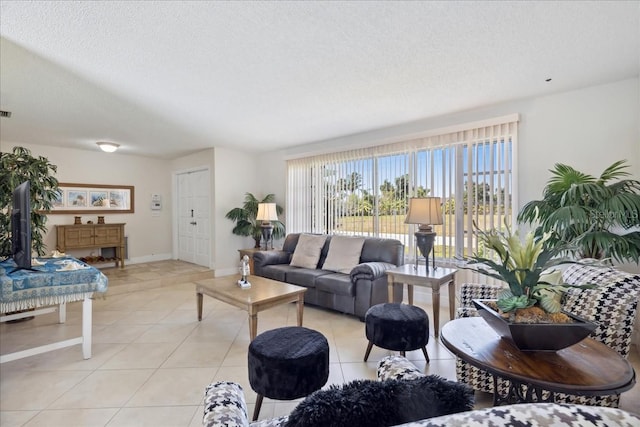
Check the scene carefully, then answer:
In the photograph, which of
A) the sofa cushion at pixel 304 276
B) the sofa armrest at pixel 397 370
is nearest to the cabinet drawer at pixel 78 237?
the sofa cushion at pixel 304 276

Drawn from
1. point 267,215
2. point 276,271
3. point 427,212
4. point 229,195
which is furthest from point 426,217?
point 229,195

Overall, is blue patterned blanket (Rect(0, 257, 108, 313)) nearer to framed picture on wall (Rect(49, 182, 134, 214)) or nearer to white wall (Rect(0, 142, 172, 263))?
framed picture on wall (Rect(49, 182, 134, 214))

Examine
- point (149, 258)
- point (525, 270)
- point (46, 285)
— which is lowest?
point (149, 258)

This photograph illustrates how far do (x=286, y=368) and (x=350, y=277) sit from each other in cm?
187

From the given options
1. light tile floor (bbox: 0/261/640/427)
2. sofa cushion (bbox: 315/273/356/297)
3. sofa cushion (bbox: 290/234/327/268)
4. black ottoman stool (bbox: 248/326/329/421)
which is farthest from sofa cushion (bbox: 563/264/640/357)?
sofa cushion (bbox: 290/234/327/268)

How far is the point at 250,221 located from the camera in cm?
596

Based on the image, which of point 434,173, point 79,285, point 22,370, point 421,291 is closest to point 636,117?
point 434,173

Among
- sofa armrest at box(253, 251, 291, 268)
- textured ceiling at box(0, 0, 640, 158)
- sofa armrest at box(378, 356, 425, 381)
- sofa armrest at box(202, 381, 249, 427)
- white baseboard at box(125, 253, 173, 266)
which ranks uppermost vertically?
textured ceiling at box(0, 0, 640, 158)

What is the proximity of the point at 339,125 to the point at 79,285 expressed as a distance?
11.4 ft

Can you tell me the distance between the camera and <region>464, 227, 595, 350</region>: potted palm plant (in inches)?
45.6

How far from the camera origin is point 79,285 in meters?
2.46

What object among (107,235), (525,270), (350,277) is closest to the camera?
(525,270)

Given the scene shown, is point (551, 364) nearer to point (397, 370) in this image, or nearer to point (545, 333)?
point (545, 333)

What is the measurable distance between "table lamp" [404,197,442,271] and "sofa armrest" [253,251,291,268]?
2.15 meters
